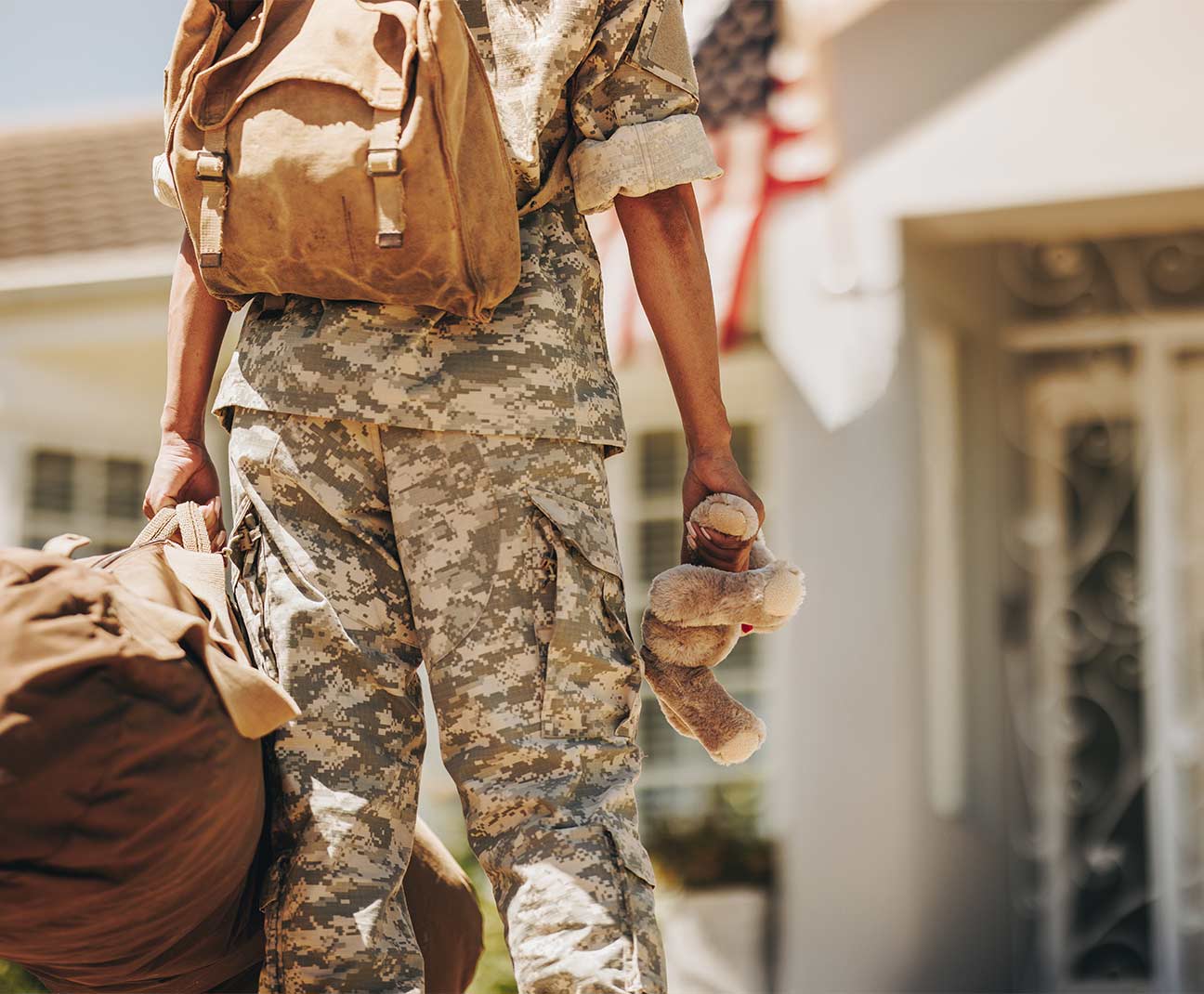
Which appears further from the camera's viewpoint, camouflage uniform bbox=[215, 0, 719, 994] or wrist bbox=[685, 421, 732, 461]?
wrist bbox=[685, 421, 732, 461]

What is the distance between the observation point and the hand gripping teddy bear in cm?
205

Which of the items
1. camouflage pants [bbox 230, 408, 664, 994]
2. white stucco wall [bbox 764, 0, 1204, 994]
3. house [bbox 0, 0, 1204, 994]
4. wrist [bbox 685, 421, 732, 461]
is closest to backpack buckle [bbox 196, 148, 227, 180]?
camouflage pants [bbox 230, 408, 664, 994]

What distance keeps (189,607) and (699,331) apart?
74 centimetres

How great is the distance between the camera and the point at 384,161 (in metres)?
1.81

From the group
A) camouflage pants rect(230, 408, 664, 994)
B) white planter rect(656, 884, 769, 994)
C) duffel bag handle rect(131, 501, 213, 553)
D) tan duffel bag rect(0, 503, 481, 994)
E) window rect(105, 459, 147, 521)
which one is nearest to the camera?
tan duffel bag rect(0, 503, 481, 994)

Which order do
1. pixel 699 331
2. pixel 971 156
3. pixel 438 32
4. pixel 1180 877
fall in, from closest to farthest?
pixel 438 32, pixel 699 331, pixel 971 156, pixel 1180 877

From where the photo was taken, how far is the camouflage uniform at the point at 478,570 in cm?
182

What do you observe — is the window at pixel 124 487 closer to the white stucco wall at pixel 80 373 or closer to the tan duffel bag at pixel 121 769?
the white stucco wall at pixel 80 373

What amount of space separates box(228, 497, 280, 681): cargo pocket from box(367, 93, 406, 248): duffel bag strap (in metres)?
0.40

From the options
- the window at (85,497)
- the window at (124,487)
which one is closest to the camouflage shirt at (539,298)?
the window at (85,497)

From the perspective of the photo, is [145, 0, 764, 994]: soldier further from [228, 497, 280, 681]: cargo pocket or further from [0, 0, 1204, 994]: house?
[0, 0, 1204, 994]: house

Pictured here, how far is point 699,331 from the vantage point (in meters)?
2.08

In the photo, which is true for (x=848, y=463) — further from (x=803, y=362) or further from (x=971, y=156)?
(x=971, y=156)

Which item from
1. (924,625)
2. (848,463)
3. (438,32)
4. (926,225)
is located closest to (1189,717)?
(924,625)
